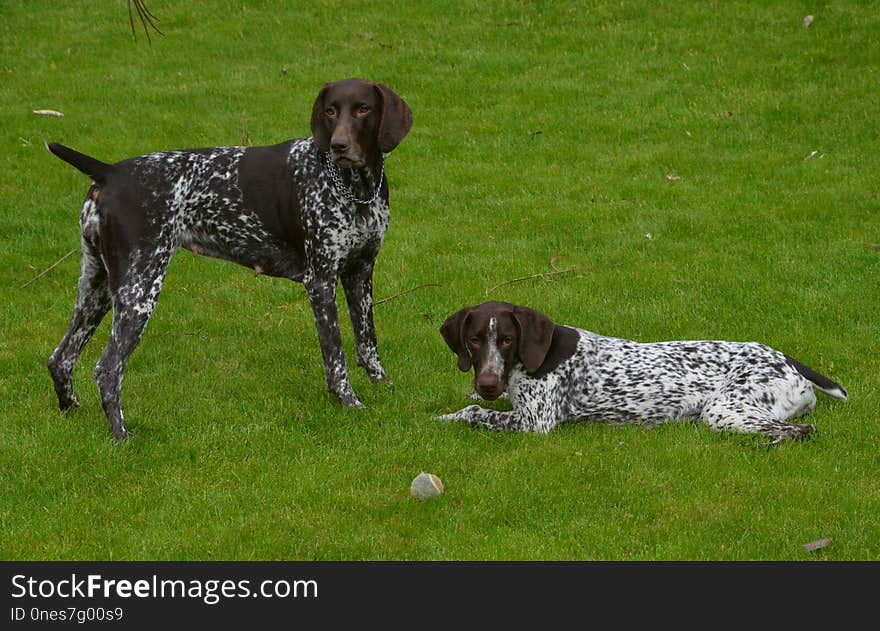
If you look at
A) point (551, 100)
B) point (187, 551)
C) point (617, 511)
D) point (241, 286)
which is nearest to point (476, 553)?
point (617, 511)

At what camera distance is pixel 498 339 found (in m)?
7.12

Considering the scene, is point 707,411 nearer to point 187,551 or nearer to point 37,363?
point 187,551

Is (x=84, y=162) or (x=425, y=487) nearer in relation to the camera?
(x=425, y=487)

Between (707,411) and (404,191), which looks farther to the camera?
(404,191)

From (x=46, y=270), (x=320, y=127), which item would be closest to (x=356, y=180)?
(x=320, y=127)

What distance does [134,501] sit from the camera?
6.41 metres

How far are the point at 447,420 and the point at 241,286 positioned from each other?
3694 mm

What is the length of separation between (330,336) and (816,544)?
3.60 meters

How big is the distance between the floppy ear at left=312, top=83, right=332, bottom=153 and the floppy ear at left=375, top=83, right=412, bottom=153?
36 centimetres

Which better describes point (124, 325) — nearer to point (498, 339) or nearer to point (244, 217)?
point (244, 217)

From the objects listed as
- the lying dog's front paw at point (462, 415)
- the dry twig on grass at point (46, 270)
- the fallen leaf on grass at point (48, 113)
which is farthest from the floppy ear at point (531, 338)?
the fallen leaf on grass at point (48, 113)

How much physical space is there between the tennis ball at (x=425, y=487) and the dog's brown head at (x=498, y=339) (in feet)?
2.66

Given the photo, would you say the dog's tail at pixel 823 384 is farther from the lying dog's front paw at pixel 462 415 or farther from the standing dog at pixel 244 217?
the standing dog at pixel 244 217

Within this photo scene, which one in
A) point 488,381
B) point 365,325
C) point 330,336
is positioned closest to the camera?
point 488,381
